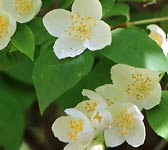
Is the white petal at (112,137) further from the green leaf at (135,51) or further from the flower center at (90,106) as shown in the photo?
the green leaf at (135,51)

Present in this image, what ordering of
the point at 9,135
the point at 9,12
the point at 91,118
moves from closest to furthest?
1. the point at 91,118
2. the point at 9,12
3. the point at 9,135

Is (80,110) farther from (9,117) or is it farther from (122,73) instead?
(9,117)

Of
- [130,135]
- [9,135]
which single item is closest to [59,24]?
[130,135]

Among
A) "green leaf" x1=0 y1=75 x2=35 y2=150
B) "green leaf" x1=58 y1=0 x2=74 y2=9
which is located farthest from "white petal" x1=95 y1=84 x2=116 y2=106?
"green leaf" x1=0 y1=75 x2=35 y2=150

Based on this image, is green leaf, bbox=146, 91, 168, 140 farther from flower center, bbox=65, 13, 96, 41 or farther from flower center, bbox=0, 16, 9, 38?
flower center, bbox=0, 16, 9, 38

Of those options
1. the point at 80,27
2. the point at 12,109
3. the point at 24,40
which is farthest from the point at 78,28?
the point at 12,109

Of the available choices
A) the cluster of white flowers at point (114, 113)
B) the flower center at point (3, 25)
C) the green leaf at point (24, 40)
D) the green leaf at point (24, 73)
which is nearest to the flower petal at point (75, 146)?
the cluster of white flowers at point (114, 113)
